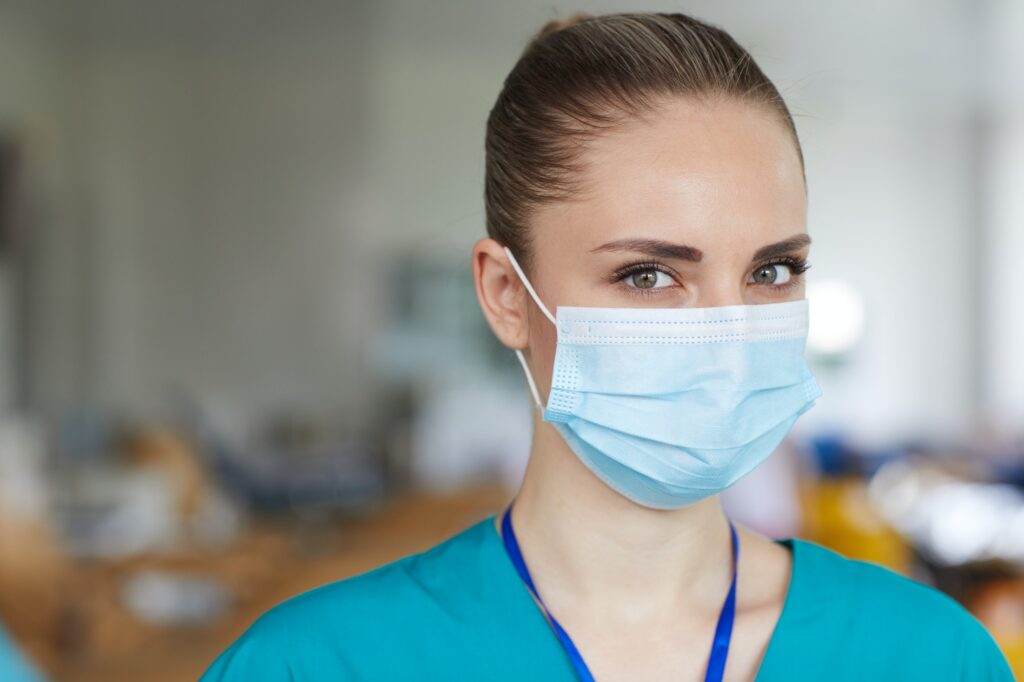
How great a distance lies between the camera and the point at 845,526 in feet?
17.7

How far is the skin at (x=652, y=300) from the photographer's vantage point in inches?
41.6

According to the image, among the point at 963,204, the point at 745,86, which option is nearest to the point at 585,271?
the point at 745,86

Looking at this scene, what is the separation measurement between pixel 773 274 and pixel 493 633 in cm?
44

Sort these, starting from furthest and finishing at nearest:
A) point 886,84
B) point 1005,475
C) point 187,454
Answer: point 886,84 < point 1005,475 < point 187,454

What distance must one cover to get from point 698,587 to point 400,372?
331 inches

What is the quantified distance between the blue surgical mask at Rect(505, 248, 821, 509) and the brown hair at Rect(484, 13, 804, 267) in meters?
0.10

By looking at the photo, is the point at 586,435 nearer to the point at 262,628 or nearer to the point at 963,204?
the point at 262,628

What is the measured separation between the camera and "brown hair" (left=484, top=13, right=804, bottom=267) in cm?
110

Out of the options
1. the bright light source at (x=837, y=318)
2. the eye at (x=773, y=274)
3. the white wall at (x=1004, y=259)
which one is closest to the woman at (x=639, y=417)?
the eye at (x=773, y=274)

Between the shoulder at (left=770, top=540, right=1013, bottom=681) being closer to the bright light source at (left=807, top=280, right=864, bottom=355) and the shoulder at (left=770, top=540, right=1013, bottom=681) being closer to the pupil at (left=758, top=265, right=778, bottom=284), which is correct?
the pupil at (left=758, top=265, right=778, bottom=284)

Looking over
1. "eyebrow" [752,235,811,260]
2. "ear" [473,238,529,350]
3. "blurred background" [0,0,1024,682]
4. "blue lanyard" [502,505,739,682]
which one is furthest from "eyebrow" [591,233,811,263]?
"blurred background" [0,0,1024,682]

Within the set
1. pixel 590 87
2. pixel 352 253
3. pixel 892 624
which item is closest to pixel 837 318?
pixel 352 253

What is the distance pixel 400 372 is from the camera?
9523mm

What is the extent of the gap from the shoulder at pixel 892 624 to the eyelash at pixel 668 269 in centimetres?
29
